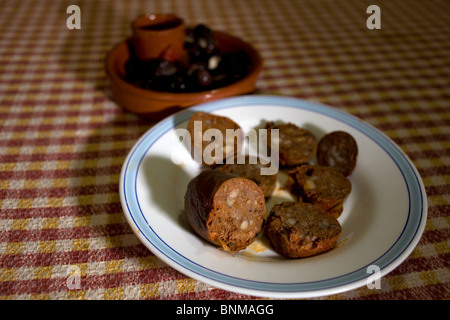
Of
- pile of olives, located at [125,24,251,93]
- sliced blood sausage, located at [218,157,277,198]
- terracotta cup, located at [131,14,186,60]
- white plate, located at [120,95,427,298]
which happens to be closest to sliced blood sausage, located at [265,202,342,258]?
white plate, located at [120,95,427,298]

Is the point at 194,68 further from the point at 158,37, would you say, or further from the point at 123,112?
the point at 123,112

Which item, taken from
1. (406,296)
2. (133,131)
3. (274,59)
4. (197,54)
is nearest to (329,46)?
(274,59)

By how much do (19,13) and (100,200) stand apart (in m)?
2.47

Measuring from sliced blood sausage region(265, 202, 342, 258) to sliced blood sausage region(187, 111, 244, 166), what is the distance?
0.42 m

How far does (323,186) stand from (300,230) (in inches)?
11.2

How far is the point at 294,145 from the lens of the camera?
1.72 metres

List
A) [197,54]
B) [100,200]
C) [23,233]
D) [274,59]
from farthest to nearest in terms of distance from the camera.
Answer: [274,59] → [197,54] → [100,200] → [23,233]

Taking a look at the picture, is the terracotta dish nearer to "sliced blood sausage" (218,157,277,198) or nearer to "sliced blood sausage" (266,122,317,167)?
"sliced blood sausage" (266,122,317,167)

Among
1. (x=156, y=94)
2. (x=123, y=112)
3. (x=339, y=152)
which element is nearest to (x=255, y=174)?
(x=339, y=152)

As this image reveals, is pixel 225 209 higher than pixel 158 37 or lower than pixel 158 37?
lower

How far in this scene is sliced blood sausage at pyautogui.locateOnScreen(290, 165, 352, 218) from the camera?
1.50 m

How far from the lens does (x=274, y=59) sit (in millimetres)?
2688

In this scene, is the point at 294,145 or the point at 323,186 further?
the point at 294,145
